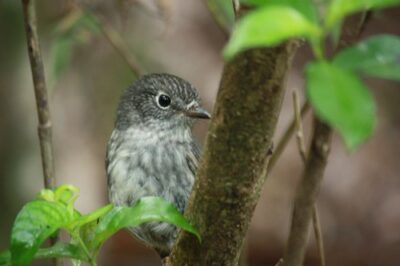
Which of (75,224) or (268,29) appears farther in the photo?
(75,224)

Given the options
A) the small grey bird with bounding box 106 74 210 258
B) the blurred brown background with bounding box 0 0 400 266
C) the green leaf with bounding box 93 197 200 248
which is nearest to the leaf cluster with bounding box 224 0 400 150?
the green leaf with bounding box 93 197 200 248

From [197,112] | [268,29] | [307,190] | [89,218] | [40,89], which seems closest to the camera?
[268,29]

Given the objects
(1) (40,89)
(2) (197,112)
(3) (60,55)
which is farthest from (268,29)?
(2) (197,112)

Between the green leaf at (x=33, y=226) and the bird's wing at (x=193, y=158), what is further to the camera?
the bird's wing at (x=193, y=158)

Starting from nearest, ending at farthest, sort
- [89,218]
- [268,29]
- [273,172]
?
1. [268,29]
2. [89,218]
3. [273,172]

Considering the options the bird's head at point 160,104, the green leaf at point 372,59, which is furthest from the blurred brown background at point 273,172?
the green leaf at point 372,59

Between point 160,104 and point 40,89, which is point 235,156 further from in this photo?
point 160,104

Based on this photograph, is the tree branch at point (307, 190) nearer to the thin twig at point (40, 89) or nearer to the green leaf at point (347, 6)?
the thin twig at point (40, 89)
